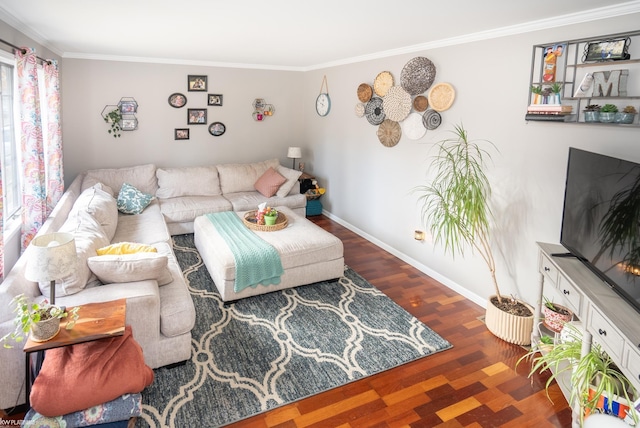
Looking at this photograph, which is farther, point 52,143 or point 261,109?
point 261,109

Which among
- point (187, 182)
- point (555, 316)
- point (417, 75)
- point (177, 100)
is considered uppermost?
point (417, 75)

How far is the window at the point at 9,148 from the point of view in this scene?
361 centimetres

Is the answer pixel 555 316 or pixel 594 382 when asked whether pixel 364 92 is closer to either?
pixel 555 316

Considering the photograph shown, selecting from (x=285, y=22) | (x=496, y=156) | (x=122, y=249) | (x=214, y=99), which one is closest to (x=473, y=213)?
(x=496, y=156)

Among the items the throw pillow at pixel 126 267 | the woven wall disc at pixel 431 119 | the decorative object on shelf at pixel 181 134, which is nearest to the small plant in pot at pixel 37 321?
the throw pillow at pixel 126 267

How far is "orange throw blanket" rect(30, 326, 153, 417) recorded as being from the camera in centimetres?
199

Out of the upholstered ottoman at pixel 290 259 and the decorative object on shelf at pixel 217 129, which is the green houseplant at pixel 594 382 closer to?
the upholstered ottoman at pixel 290 259

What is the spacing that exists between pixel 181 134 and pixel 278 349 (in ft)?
13.9

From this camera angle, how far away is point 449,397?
8.81 ft

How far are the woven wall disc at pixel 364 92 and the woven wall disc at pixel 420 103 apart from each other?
2.89 ft

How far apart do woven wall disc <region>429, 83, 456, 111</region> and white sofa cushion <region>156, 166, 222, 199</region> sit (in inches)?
132

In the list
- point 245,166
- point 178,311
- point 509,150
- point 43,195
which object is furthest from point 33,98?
point 509,150

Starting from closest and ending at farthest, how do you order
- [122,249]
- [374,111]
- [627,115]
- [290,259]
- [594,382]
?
[594,382]
[627,115]
[122,249]
[290,259]
[374,111]

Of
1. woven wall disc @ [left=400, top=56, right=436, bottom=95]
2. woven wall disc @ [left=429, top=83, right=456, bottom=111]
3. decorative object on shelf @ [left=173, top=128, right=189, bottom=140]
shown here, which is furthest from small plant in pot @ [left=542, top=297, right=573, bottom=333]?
decorative object on shelf @ [left=173, top=128, right=189, bottom=140]
